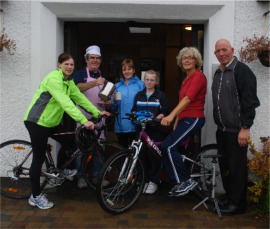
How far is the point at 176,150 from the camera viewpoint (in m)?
4.58

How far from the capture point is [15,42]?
199 inches

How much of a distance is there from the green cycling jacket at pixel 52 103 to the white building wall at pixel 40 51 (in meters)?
0.78

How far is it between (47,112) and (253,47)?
269 centimetres

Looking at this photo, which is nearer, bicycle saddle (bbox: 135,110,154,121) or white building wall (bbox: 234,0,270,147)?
bicycle saddle (bbox: 135,110,154,121)

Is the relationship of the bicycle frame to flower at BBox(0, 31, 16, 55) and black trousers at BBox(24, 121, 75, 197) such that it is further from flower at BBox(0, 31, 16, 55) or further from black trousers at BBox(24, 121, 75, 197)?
flower at BBox(0, 31, 16, 55)

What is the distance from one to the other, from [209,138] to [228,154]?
0.75 m

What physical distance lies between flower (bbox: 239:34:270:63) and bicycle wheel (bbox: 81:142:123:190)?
200 centimetres

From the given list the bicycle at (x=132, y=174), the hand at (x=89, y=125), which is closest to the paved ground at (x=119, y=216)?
the bicycle at (x=132, y=174)

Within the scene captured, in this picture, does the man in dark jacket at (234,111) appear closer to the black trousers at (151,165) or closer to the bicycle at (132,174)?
the bicycle at (132,174)

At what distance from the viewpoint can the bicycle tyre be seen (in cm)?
484

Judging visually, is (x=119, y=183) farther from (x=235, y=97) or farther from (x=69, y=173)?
(x=235, y=97)

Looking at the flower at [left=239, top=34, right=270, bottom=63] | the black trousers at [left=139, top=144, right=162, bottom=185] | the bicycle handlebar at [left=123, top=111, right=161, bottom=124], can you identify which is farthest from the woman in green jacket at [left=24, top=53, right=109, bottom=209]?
the flower at [left=239, top=34, right=270, bottom=63]

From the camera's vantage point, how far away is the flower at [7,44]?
4825 mm

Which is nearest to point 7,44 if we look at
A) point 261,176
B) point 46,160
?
point 46,160
